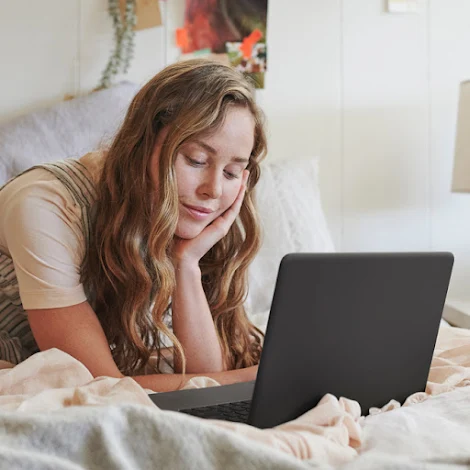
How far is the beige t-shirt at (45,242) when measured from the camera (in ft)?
4.16

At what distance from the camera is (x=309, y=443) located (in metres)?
0.76

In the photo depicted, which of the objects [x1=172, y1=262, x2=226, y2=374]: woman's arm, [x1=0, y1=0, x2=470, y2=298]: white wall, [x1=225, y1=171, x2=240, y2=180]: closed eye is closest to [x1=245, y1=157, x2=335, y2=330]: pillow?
[x1=0, y1=0, x2=470, y2=298]: white wall

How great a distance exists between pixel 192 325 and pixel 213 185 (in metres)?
0.27

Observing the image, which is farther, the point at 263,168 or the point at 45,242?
the point at 263,168

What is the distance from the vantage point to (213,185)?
4.36 feet

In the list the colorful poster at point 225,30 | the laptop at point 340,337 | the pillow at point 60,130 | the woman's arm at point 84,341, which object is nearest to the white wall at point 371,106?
the colorful poster at point 225,30

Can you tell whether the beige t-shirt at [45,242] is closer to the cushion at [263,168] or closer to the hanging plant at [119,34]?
the cushion at [263,168]

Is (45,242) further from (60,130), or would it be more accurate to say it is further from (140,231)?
(60,130)

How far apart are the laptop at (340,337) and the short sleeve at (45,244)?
349 mm

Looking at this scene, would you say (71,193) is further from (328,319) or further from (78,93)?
(78,93)

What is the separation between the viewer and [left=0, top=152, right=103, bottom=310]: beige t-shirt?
1.27 metres

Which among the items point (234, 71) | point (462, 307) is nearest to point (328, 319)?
point (234, 71)

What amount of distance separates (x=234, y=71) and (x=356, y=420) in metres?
0.76

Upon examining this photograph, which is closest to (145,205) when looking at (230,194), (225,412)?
(230,194)
